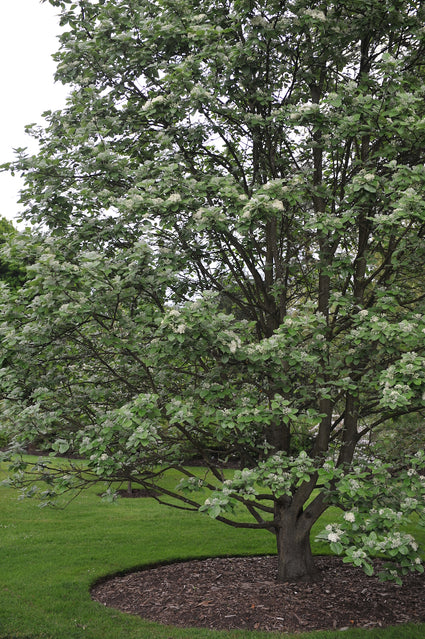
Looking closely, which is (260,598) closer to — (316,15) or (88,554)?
(88,554)

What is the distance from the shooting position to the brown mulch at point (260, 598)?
662 cm

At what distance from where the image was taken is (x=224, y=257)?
722 centimetres

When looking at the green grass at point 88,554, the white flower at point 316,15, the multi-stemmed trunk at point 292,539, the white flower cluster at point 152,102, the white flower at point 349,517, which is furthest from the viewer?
the multi-stemmed trunk at point 292,539

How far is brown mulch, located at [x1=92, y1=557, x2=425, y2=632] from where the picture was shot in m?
6.62

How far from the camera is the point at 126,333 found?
597 cm

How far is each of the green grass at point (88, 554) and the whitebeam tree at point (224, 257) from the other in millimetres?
1740

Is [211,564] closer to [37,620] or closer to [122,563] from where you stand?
[122,563]

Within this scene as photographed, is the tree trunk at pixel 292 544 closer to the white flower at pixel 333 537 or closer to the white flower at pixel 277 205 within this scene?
the white flower at pixel 333 537

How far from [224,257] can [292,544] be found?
4119 mm

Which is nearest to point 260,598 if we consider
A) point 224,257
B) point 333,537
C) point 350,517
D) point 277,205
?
point 350,517

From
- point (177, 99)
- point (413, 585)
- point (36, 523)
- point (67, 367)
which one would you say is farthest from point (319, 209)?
point (36, 523)

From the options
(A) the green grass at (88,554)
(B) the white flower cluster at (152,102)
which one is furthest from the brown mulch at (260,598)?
(B) the white flower cluster at (152,102)

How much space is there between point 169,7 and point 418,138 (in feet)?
11.4

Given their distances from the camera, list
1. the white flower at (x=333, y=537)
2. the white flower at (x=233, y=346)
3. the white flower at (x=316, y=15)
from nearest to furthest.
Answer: the white flower at (x=333, y=537) < the white flower at (x=233, y=346) < the white flower at (x=316, y=15)
